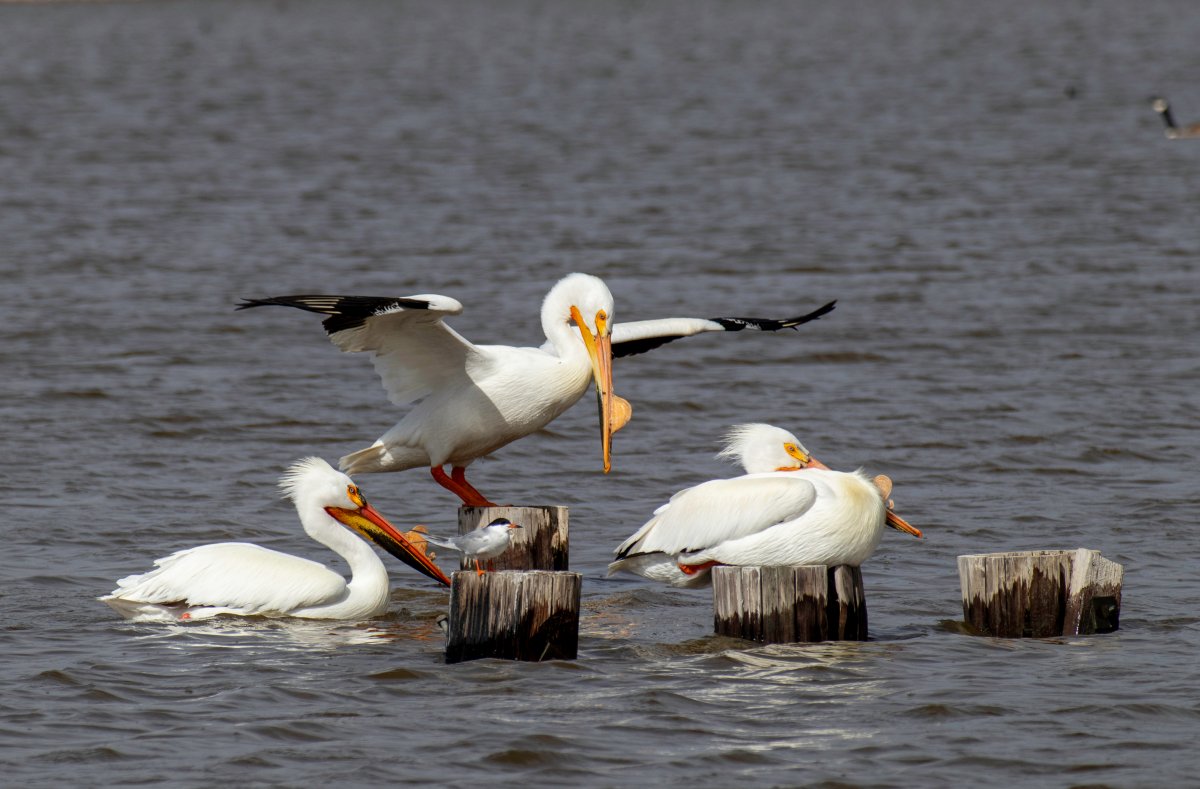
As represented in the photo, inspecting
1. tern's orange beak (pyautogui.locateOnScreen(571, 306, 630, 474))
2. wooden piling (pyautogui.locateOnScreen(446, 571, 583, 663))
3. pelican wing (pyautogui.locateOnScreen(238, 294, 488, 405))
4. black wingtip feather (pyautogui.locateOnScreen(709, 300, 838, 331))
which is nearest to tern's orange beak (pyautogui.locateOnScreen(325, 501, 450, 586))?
pelican wing (pyautogui.locateOnScreen(238, 294, 488, 405))

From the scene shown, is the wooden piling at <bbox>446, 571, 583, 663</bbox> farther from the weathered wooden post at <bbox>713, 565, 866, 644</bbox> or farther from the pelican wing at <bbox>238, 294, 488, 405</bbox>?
the pelican wing at <bbox>238, 294, 488, 405</bbox>

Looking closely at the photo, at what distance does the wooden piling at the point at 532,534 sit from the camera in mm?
6109

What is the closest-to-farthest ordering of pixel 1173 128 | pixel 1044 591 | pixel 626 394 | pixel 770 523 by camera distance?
pixel 1044 591 → pixel 770 523 → pixel 626 394 → pixel 1173 128

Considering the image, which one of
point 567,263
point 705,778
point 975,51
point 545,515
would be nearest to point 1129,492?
point 545,515

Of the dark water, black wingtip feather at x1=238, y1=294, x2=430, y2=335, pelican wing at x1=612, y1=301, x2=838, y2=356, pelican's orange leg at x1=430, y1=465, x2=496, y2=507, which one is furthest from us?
pelican wing at x1=612, y1=301, x2=838, y2=356

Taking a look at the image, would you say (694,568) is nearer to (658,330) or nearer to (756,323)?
(658,330)

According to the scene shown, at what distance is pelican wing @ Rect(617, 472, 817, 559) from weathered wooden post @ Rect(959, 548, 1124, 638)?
1.79 feet

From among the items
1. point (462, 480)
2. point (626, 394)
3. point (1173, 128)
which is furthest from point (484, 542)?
point (1173, 128)

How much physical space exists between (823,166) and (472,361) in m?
13.4

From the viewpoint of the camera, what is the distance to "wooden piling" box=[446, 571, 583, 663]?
5039 millimetres

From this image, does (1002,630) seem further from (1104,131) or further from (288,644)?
(1104,131)

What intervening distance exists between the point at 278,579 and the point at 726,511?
143 centimetres

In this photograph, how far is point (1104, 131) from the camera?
22.5m

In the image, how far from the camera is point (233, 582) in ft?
18.8
